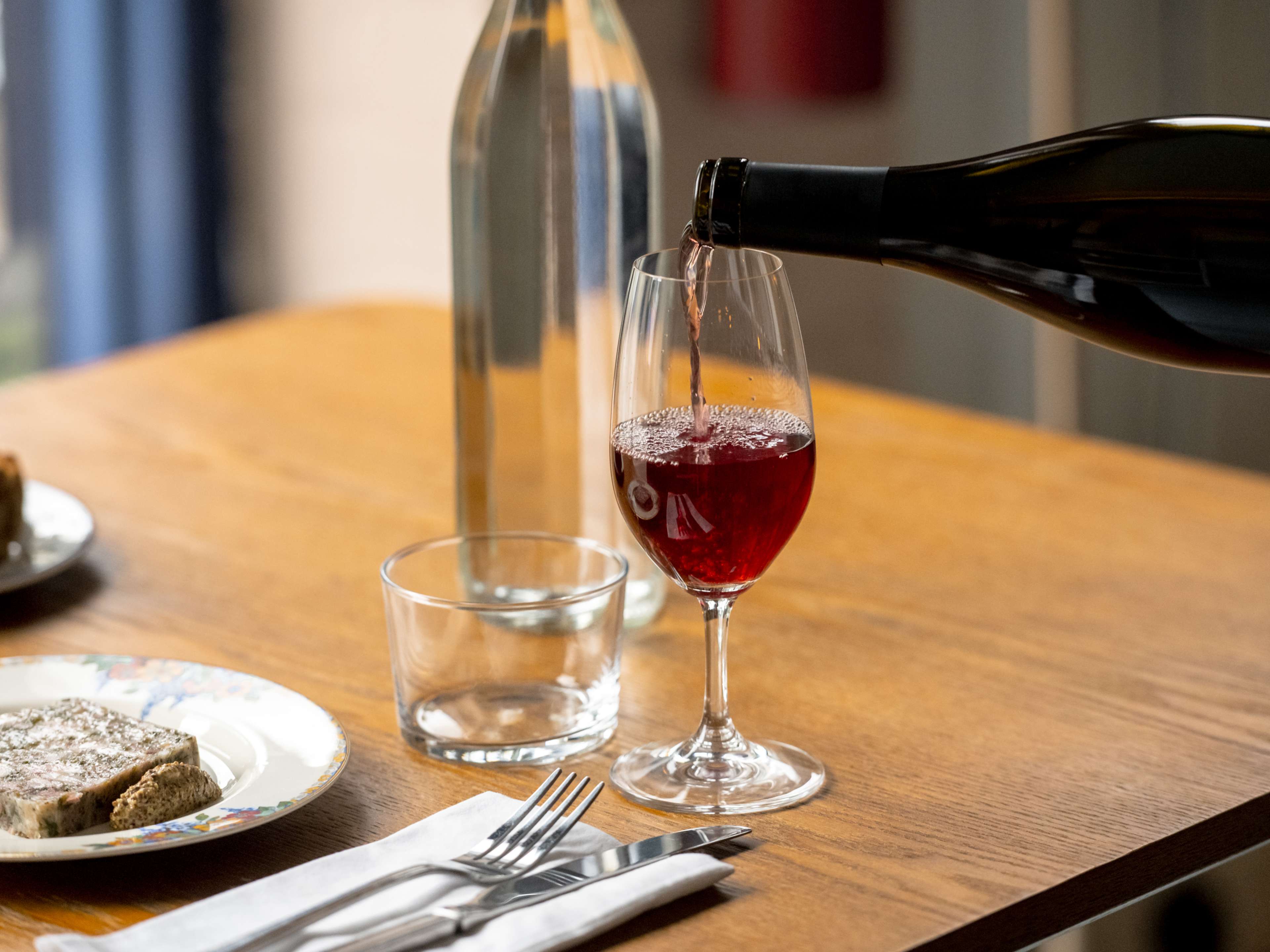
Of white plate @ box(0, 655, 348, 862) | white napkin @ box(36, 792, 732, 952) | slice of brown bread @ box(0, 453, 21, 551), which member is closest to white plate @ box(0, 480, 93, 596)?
slice of brown bread @ box(0, 453, 21, 551)

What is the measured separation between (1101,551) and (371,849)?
2.10ft

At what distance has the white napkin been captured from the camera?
58 cm

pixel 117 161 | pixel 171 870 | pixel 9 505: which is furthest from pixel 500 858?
pixel 117 161

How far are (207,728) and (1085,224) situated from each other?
0.51 metres

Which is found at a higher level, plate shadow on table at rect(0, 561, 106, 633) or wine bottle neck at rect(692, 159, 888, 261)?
wine bottle neck at rect(692, 159, 888, 261)

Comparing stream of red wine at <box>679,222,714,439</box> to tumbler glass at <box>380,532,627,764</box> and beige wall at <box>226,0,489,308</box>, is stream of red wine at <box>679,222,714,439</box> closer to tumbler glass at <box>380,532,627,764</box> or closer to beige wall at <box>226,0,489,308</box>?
tumbler glass at <box>380,532,627,764</box>

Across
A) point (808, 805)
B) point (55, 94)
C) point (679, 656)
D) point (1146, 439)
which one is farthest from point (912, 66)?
point (808, 805)

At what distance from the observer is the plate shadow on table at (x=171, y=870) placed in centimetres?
64

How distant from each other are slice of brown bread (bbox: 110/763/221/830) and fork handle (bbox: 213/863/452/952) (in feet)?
0.39

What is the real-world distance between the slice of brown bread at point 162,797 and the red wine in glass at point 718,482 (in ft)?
0.80

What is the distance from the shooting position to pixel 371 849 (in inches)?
25.9

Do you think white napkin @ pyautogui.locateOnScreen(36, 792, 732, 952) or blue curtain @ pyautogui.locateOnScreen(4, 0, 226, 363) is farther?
blue curtain @ pyautogui.locateOnScreen(4, 0, 226, 363)

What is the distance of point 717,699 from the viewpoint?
77cm

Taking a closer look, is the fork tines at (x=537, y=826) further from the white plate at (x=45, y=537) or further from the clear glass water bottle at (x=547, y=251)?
the white plate at (x=45, y=537)
